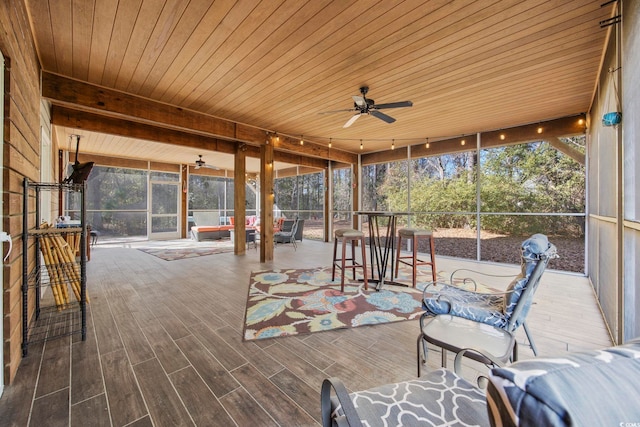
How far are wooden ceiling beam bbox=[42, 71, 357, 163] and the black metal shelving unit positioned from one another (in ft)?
4.49

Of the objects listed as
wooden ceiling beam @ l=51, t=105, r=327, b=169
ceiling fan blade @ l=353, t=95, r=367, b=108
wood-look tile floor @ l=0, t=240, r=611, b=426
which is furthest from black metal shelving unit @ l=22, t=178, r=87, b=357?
ceiling fan blade @ l=353, t=95, r=367, b=108

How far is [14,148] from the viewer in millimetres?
1891

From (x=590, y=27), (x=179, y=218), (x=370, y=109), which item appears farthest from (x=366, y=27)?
(x=179, y=218)

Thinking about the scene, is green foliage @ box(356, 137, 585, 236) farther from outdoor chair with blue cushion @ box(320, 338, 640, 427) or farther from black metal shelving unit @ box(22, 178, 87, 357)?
black metal shelving unit @ box(22, 178, 87, 357)

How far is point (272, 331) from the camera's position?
2484mm

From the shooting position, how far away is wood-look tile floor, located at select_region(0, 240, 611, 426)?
1.52 metres

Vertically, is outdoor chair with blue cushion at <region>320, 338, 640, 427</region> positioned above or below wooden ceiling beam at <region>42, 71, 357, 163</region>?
below

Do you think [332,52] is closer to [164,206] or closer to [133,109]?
[133,109]

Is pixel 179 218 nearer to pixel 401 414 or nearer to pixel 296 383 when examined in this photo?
pixel 296 383

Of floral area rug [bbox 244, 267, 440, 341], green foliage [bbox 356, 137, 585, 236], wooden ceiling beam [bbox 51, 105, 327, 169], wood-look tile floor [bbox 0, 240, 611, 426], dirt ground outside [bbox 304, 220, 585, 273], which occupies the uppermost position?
wooden ceiling beam [bbox 51, 105, 327, 169]

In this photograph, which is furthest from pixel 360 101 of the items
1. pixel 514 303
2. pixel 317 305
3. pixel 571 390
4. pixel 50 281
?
pixel 50 281

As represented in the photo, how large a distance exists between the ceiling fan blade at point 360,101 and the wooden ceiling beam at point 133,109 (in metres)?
2.66

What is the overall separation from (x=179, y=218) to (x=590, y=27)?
10.9 m

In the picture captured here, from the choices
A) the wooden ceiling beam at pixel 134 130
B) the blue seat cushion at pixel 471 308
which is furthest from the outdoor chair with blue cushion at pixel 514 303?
the wooden ceiling beam at pixel 134 130
